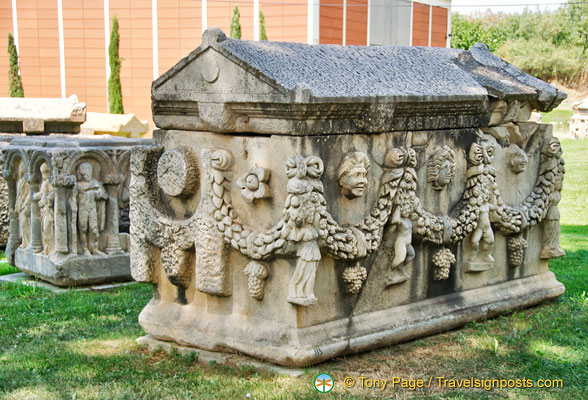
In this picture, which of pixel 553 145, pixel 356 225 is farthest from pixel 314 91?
pixel 553 145

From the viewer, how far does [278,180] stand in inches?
178

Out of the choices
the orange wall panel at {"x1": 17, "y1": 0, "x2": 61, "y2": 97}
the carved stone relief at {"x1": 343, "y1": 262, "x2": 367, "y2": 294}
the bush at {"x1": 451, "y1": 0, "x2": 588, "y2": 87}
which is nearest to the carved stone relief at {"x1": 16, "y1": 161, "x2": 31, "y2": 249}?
the carved stone relief at {"x1": 343, "y1": 262, "x2": 367, "y2": 294}

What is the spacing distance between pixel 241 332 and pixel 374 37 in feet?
82.6

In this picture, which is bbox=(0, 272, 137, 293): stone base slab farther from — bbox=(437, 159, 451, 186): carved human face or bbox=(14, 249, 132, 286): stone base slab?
bbox=(437, 159, 451, 186): carved human face

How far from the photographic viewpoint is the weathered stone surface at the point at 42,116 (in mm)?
10273

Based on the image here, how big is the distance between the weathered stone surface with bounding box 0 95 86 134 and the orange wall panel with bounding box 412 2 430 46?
21.8 meters

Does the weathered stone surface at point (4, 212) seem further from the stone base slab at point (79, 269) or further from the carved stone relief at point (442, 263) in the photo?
the carved stone relief at point (442, 263)

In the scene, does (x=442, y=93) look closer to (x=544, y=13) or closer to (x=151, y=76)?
(x=151, y=76)

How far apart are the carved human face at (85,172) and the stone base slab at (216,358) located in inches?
84.8

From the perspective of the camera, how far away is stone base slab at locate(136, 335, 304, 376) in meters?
4.46

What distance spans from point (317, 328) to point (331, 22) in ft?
75.2

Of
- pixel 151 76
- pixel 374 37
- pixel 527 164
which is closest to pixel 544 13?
pixel 374 37

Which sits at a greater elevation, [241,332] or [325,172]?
[325,172]

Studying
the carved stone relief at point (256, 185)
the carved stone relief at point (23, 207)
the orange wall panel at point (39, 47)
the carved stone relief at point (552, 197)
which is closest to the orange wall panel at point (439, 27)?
the orange wall panel at point (39, 47)
